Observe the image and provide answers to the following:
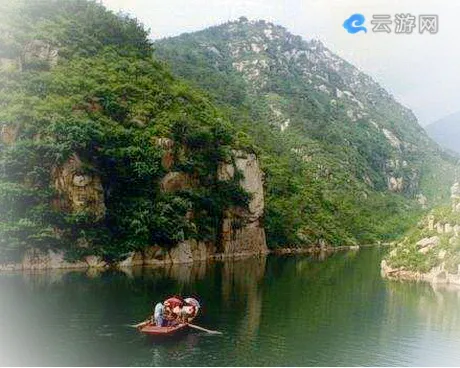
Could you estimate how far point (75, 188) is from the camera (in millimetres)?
56719

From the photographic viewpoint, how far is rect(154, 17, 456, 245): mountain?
10375 cm

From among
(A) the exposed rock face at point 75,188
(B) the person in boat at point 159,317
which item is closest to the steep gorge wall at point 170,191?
(A) the exposed rock face at point 75,188

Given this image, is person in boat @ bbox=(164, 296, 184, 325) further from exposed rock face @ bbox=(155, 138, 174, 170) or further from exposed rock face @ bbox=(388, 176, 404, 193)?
exposed rock face @ bbox=(388, 176, 404, 193)

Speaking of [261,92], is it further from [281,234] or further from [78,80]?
[78,80]

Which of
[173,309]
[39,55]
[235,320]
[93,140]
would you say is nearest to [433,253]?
[235,320]

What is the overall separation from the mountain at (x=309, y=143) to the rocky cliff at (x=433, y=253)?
27526mm

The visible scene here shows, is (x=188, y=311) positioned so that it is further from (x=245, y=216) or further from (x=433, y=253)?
(x=245, y=216)

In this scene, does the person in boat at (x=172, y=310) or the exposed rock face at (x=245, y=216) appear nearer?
the person in boat at (x=172, y=310)

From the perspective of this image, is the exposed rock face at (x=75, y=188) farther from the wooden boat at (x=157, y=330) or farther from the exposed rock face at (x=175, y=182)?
the wooden boat at (x=157, y=330)

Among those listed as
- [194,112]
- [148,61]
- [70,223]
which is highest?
[148,61]

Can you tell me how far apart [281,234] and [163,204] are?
98.6ft

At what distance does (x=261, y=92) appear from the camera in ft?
523

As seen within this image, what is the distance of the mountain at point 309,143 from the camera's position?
103750mm

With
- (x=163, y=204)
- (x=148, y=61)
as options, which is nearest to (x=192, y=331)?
(x=163, y=204)
